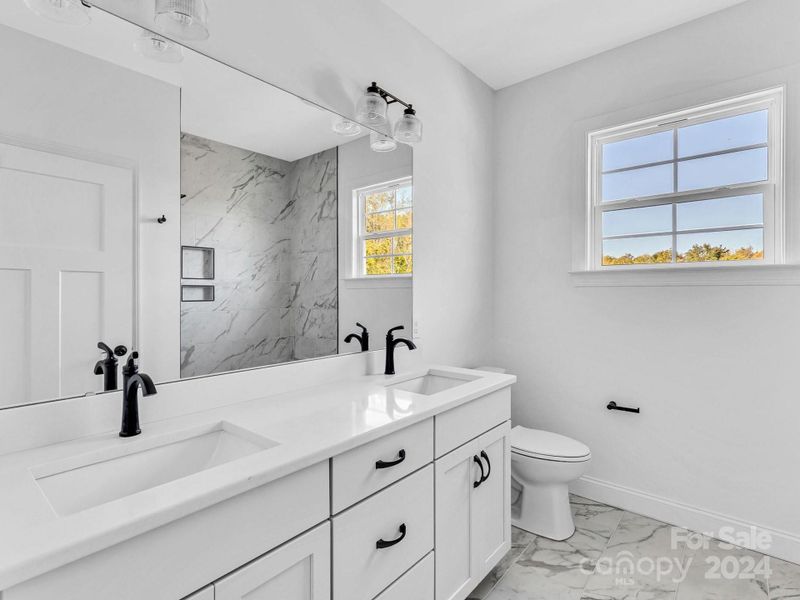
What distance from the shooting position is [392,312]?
82.0 inches

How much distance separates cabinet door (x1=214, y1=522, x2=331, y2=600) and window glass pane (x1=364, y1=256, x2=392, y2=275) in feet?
3.84

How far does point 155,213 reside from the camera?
121 cm

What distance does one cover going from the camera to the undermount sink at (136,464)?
908 millimetres

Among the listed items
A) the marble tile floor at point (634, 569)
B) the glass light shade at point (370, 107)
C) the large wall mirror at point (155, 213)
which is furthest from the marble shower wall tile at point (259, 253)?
the marble tile floor at point (634, 569)

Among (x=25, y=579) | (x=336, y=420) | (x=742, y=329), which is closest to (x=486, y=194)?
(x=742, y=329)

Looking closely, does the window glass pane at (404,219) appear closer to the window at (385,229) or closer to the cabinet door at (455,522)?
the window at (385,229)

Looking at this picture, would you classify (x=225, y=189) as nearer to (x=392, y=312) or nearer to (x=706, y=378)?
(x=392, y=312)

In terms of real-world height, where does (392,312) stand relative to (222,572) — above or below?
above

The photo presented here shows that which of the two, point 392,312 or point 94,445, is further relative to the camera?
point 392,312

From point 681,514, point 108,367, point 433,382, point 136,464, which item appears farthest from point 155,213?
point 681,514

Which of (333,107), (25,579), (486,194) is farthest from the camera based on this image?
(486,194)

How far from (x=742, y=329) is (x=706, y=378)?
298mm

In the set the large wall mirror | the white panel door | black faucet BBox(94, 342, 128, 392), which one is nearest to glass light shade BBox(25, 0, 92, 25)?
the large wall mirror

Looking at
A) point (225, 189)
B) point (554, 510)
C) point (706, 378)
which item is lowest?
point (554, 510)
